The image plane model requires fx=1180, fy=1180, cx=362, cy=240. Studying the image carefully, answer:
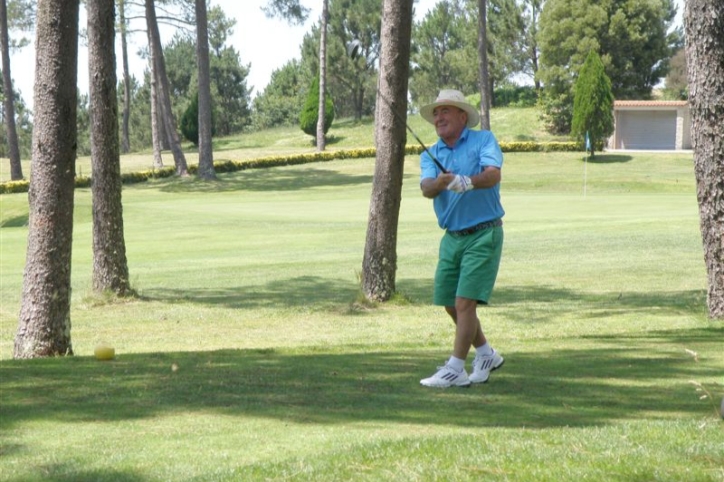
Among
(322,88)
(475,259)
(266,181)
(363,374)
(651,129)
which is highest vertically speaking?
(322,88)

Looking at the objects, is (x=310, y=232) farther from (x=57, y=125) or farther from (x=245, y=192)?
(x=245, y=192)

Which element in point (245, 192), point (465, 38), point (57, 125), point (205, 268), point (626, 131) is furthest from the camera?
point (465, 38)

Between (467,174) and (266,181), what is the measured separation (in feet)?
151

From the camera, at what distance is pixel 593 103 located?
59.8 metres

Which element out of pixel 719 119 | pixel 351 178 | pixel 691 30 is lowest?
pixel 351 178

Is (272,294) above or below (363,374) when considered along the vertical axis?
below

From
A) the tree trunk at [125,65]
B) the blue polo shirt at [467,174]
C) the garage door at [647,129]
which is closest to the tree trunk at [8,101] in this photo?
the tree trunk at [125,65]

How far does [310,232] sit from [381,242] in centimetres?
1296

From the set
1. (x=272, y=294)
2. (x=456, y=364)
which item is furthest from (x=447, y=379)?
(x=272, y=294)

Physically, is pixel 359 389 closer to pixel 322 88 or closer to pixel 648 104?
pixel 322 88

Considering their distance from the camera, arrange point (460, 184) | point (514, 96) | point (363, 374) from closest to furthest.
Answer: point (460, 184), point (363, 374), point (514, 96)

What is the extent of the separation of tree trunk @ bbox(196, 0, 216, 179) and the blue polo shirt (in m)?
41.6


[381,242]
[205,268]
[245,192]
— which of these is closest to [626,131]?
[245,192]

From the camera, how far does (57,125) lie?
10359 millimetres
